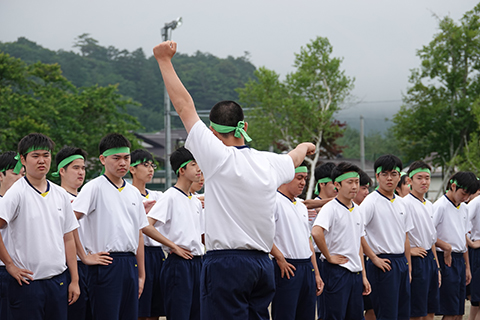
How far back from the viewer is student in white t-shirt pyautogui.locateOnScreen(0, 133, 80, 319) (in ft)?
15.9

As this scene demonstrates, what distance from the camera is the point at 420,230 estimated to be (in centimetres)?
771

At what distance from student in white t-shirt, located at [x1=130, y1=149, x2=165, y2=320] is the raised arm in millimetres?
3492

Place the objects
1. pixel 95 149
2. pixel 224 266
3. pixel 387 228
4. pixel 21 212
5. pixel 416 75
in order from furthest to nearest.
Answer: pixel 416 75 → pixel 95 149 → pixel 387 228 → pixel 21 212 → pixel 224 266

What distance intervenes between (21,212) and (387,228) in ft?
14.6

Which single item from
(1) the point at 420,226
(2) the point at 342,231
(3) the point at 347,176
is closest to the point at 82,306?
(2) the point at 342,231

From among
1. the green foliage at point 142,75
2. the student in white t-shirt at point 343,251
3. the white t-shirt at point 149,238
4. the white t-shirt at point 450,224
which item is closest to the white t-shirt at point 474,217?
the white t-shirt at point 450,224

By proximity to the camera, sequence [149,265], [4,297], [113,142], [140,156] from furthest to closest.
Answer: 1. [140,156]
2. [149,265]
3. [113,142]
4. [4,297]

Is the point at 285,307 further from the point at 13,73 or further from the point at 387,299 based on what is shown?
the point at 13,73

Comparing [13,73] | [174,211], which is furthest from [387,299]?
[13,73]

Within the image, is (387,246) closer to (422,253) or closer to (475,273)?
(422,253)

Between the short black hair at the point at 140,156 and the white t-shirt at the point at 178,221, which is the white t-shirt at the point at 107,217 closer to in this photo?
the white t-shirt at the point at 178,221

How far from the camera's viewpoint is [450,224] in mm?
8250

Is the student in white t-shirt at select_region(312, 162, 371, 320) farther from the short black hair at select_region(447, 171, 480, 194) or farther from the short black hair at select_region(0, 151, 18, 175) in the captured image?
the short black hair at select_region(0, 151, 18, 175)

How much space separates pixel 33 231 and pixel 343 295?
137 inches
